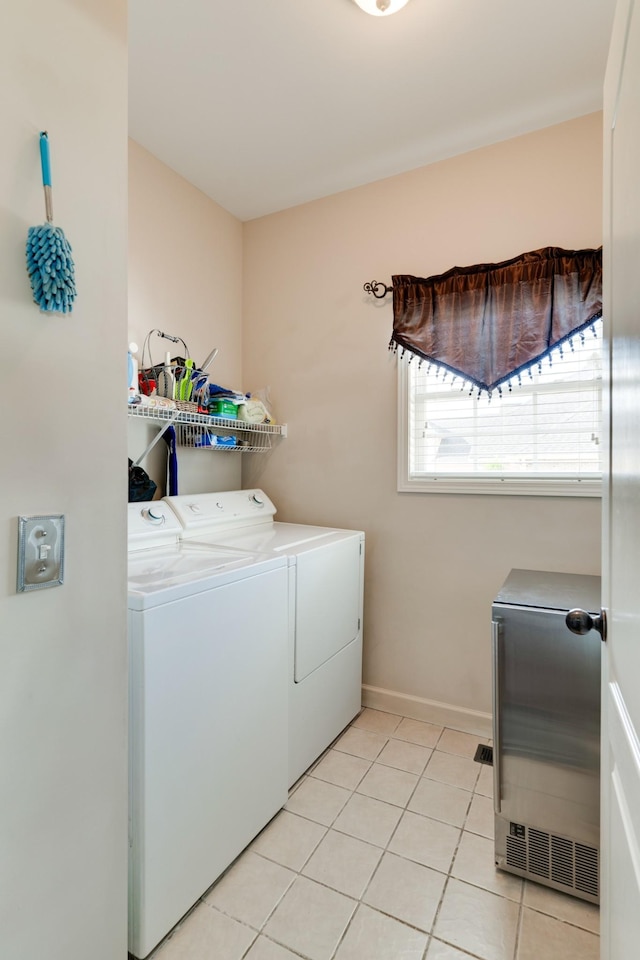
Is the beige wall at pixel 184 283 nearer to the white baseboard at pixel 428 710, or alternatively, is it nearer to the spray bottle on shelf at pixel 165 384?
the spray bottle on shelf at pixel 165 384

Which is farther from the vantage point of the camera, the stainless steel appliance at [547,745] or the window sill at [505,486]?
the window sill at [505,486]

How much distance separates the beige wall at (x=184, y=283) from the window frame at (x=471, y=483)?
1.05m

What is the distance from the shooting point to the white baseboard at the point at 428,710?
2299 mm

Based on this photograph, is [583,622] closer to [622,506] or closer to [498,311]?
[622,506]

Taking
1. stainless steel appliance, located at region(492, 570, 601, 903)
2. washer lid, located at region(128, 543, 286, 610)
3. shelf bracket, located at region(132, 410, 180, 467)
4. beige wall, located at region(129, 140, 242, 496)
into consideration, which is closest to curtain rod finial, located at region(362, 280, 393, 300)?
beige wall, located at region(129, 140, 242, 496)

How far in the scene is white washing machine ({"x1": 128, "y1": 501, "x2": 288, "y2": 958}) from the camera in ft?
4.02

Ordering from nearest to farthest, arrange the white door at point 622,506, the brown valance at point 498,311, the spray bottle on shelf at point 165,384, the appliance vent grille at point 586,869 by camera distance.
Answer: the white door at point 622,506 < the appliance vent grille at point 586,869 < the brown valance at point 498,311 < the spray bottle on shelf at point 165,384

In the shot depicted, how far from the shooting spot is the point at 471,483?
229 cm

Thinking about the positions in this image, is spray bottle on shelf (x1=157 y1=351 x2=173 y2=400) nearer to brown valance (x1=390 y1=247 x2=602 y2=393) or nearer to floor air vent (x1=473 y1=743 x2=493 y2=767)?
brown valance (x1=390 y1=247 x2=602 y2=393)

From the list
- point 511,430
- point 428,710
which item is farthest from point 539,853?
point 511,430

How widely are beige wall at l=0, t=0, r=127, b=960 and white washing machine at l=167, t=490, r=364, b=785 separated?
888 mm

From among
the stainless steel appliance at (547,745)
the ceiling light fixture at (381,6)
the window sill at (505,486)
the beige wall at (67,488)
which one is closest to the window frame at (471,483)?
the window sill at (505,486)

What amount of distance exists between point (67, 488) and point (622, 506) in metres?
0.98

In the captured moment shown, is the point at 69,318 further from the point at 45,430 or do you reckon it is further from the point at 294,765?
the point at 294,765
